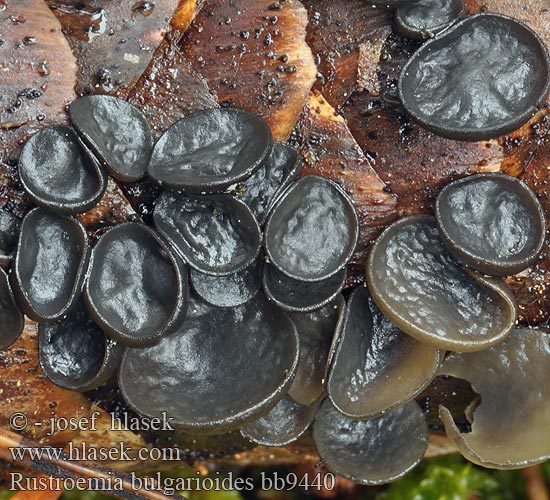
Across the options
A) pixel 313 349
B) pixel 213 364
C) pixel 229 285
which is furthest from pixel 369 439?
pixel 229 285

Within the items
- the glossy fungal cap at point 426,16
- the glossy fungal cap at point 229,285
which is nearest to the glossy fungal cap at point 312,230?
the glossy fungal cap at point 229,285

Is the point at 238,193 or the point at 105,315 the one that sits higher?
the point at 238,193

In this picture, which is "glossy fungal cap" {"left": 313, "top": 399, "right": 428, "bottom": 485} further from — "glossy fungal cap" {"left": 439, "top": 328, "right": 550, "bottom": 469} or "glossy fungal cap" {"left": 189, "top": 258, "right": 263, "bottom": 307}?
"glossy fungal cap" {"left": 189, "top": 258, "right": 263, "bottom": 307}

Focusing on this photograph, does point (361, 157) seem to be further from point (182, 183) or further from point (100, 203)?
point (100, 203)

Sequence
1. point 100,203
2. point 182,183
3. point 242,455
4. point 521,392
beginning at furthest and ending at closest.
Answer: point 242,455
point 521,392
point 100,203
point 182,183

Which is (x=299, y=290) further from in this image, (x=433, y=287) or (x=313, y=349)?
(x=433, y=287)

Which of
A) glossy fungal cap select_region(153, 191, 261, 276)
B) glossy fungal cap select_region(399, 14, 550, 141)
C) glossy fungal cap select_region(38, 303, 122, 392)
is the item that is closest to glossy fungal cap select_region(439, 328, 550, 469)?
glossy fungal cap select_region(399, 14, 550, 141)

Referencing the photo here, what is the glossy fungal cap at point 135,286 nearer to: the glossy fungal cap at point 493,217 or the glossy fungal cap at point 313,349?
the glossy fungal cap at point 313,349

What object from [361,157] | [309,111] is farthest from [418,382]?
[309,111]
